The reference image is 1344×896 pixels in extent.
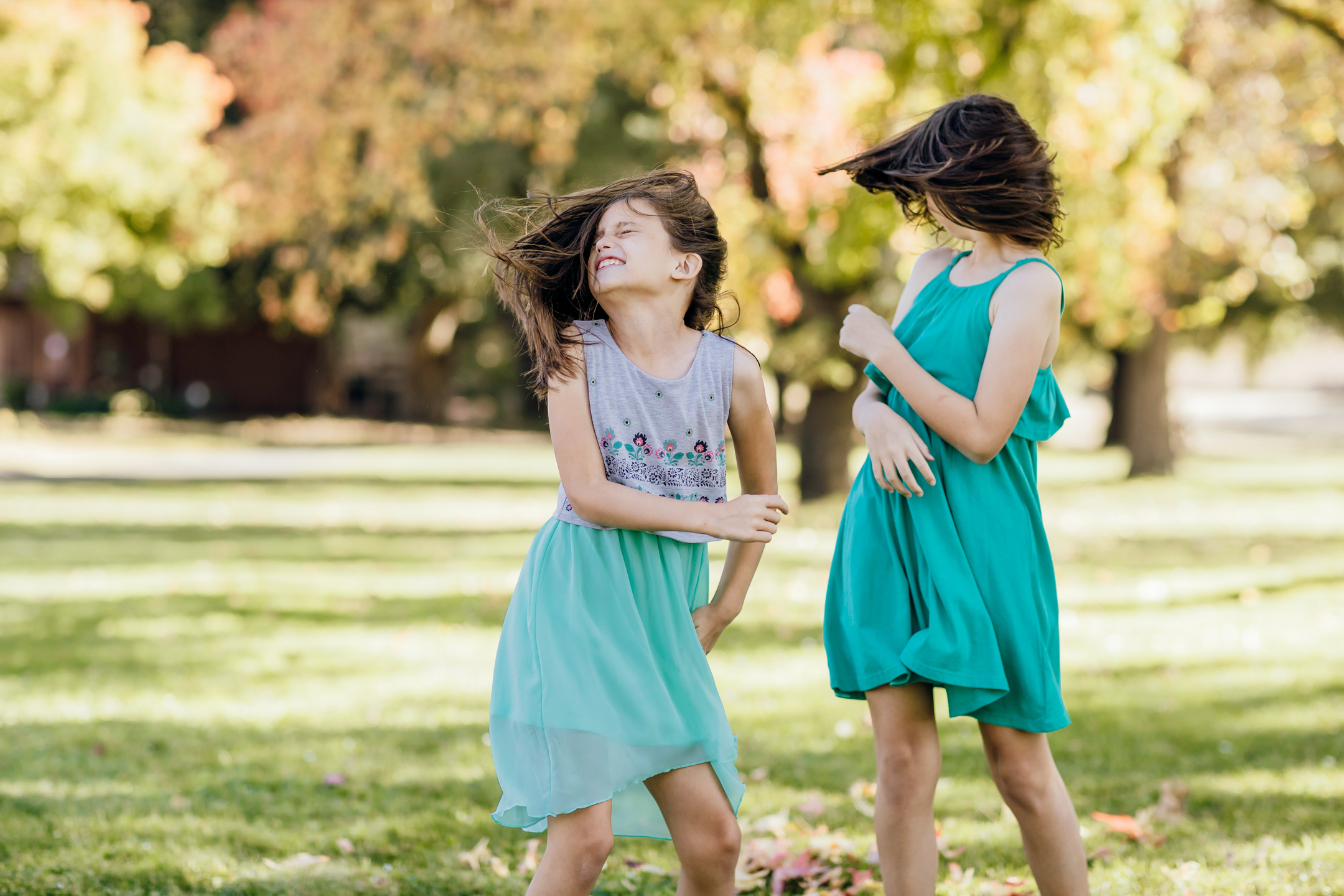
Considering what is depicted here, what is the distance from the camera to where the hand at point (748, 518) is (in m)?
2.37

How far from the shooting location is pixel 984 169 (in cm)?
258

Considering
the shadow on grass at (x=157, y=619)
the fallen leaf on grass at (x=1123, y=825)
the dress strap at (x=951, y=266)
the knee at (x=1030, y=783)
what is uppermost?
the dress strap at (x=951, y=266)

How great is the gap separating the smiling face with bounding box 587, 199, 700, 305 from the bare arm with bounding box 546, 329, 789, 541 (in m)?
0.21

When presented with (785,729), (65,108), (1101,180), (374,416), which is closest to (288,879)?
(785,729)

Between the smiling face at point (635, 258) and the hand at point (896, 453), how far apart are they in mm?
493

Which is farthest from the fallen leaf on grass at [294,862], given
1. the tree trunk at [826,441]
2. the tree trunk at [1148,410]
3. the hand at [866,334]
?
the tree trunk at [1148,410]

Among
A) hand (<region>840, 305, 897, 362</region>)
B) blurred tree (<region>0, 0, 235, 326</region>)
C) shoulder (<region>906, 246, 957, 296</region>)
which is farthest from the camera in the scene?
blurred tree (<region>0, 0, 235, 326</region>)

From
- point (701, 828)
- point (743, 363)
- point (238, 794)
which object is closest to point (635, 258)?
point (743, 363)

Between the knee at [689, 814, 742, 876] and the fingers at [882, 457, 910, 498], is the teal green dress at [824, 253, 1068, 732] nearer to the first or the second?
the fingers at [882, 457, 910, 498]

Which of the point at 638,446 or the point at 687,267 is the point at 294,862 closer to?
the point at 638,446

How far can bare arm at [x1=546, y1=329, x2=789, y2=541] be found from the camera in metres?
2.38

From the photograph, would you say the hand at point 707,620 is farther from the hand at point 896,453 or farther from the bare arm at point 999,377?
the bare arm at point 999,377

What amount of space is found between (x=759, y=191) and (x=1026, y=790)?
11255 mm

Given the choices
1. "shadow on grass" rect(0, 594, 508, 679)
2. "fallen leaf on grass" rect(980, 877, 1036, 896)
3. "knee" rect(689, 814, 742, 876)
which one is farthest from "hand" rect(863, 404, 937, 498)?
"shadow on grass" rect(0, 594, 508, 679)
